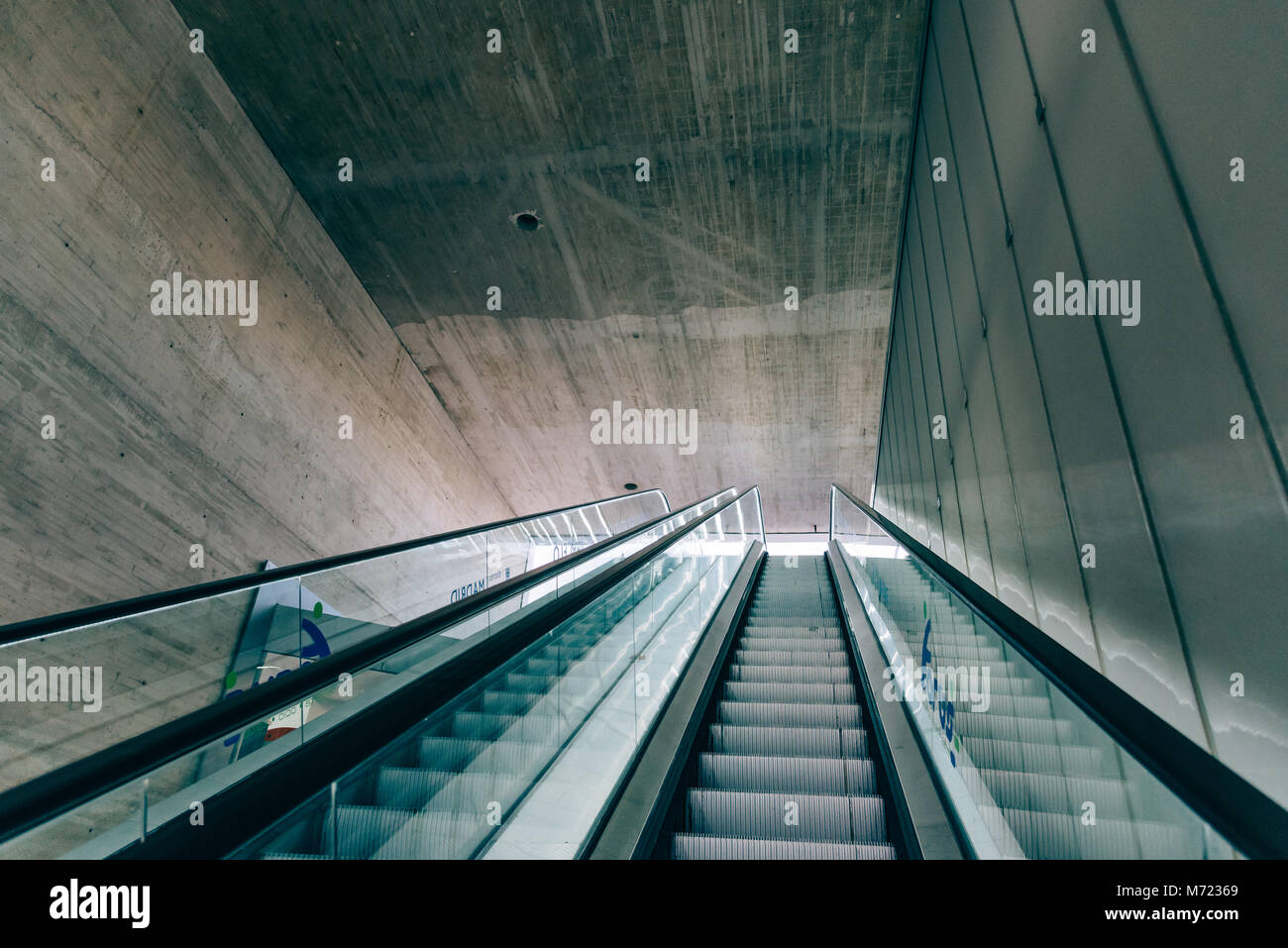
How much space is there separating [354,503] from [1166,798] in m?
10.5

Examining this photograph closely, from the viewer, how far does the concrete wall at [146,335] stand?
561 cm

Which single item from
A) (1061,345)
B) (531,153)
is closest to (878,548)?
(1061,345)

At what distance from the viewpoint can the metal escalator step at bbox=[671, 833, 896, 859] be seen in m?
2.34

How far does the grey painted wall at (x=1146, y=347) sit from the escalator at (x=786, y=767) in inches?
44.7

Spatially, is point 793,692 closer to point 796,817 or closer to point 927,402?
point 796,817

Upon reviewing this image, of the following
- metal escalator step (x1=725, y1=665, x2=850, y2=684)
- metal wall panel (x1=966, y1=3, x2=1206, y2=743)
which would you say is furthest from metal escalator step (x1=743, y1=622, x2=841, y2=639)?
metal wall panel (x1=966, y1=3, x2=1206, y2=743)

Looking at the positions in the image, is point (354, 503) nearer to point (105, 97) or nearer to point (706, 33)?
point (105, 97)

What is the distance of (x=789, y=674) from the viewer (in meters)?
4.29

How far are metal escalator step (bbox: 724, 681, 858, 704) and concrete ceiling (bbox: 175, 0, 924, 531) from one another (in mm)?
6273

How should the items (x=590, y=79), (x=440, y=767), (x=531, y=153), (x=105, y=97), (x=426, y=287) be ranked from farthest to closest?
(x=426, y=287) → (x=531, y=153) → (x=590, y=79) → (x=105, y=97) → (x=440, y=767)

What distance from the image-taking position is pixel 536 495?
1465 centimetres

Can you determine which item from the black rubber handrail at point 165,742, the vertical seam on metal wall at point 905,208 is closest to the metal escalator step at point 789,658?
the black rubber handrail at point 165,742

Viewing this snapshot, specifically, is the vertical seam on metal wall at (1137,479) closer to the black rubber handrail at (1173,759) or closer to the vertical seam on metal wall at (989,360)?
the black rubber handrail at (1173,759)

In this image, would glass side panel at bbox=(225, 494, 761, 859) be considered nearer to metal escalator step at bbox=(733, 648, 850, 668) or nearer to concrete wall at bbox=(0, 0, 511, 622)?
metal escalator step at bbox=(733, 648, 850, 668)
